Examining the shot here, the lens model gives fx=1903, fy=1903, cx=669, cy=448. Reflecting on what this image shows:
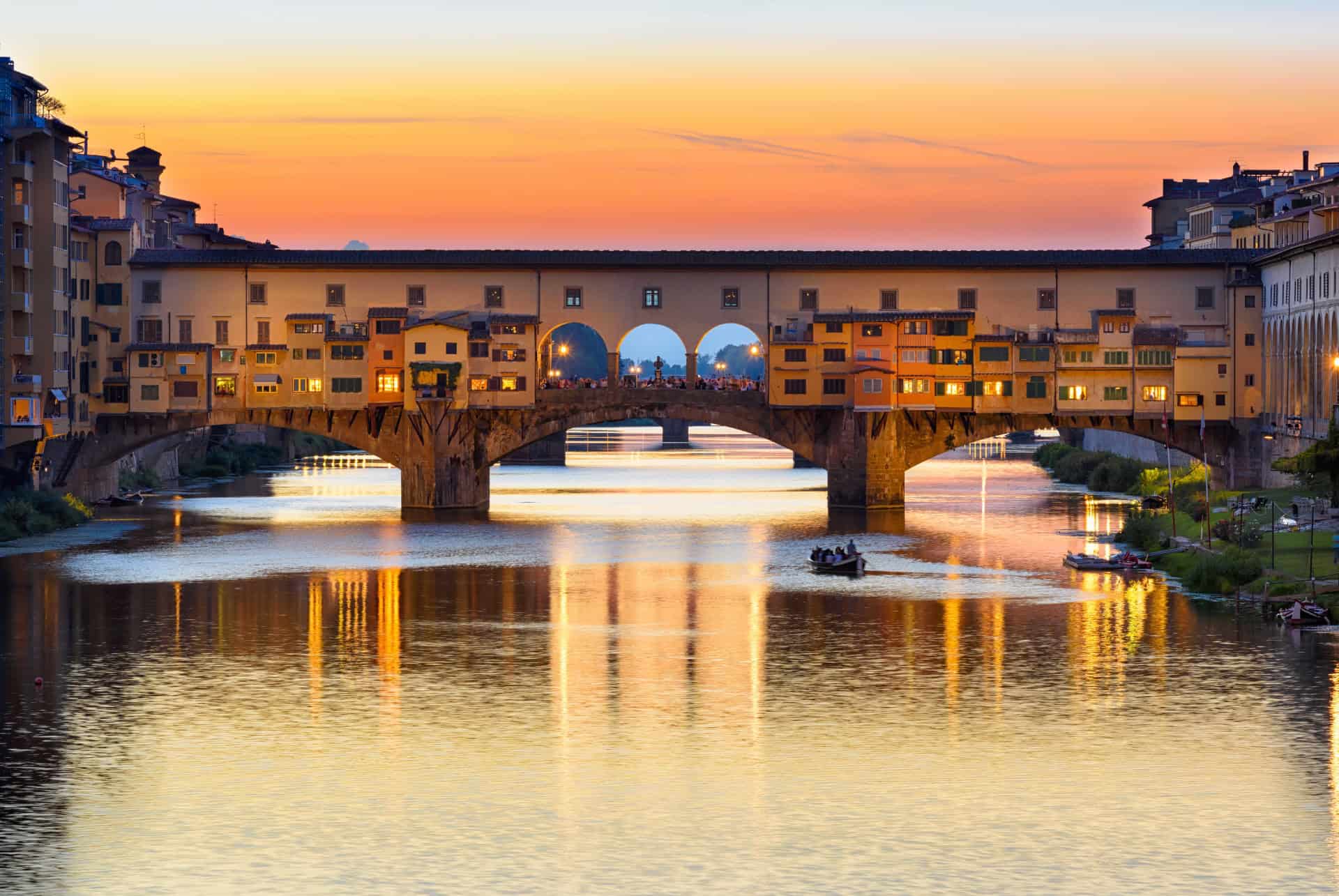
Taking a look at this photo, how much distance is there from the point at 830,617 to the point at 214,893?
118ft

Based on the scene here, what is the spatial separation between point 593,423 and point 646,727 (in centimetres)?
6173

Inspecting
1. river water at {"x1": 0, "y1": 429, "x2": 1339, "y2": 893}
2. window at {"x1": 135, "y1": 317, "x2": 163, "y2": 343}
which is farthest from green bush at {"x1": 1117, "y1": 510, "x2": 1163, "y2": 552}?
window at {"x1": 135, "y1": 317, "x2": 163, "y2": 343}

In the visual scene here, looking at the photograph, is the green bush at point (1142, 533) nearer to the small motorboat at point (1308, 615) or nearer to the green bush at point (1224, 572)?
the green bush at point (1224, 572)

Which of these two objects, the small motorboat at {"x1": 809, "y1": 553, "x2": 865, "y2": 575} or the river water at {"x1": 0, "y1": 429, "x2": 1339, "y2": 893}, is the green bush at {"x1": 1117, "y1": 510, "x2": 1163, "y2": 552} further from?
the small motorboat at {"x1": 809, "y1": 553, "x2": 865, "y2": 575}

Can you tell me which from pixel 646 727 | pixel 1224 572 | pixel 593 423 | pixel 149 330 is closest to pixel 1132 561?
pixel 1224 572

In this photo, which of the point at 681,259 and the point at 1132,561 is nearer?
the point at 1132,561

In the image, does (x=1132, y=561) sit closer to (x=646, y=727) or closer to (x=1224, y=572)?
(x=1224, y=572)

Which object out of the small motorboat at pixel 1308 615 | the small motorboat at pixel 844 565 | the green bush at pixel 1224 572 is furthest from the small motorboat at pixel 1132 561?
the small motorboat at pixel 1308 615

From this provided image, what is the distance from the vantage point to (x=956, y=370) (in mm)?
106375

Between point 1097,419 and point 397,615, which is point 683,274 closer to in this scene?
point 1097,419

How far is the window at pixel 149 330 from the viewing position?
10638 centimetres

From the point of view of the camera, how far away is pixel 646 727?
45406 millimetres

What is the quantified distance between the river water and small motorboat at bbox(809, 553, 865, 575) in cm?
82

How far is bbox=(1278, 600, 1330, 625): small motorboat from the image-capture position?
59344mm
